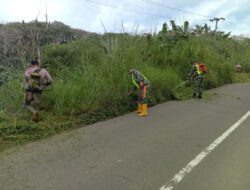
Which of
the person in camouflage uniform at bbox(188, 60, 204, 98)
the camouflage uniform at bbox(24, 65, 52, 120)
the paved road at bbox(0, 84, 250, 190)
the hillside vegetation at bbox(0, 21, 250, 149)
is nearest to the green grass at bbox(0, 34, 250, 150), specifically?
the hillside vegetation at bbox(0, 21, 250, 149)

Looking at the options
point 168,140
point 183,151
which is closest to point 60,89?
point 168,140

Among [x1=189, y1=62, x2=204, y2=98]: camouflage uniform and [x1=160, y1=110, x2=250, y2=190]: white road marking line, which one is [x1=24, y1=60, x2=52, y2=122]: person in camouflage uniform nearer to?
[x1=160, y1=110, x2=250, y2=190]: white road marking line

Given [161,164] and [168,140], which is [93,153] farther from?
[168,140]

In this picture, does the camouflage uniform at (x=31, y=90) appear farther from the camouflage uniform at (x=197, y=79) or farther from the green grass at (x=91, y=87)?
the camouflage uniform at (x=197, y=79)

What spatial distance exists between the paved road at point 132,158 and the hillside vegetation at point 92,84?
27.7 inches

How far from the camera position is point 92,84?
11.6 m

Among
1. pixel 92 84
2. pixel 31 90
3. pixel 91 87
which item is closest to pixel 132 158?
pixel 31 90

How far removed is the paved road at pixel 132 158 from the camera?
18.9ft

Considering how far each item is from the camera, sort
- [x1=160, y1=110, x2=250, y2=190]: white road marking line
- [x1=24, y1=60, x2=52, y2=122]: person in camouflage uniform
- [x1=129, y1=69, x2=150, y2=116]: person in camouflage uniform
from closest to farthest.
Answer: [x1=160, y1=110, x2=250, y2=190]: white road marking line, [x1=24, y1=60, x2=52, y2=122]: person in camouflage uniform, [x1=129, y1=69, x2=150, y2=116]: person in camouflage uniform

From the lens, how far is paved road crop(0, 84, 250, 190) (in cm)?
577

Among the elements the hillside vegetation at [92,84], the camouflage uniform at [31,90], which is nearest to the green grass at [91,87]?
the hillside vegetation at [92,84]

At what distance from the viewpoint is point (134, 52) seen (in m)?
14.4

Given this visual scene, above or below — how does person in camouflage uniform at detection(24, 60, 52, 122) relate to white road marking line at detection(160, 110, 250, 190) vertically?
above

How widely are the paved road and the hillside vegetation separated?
70 cm
